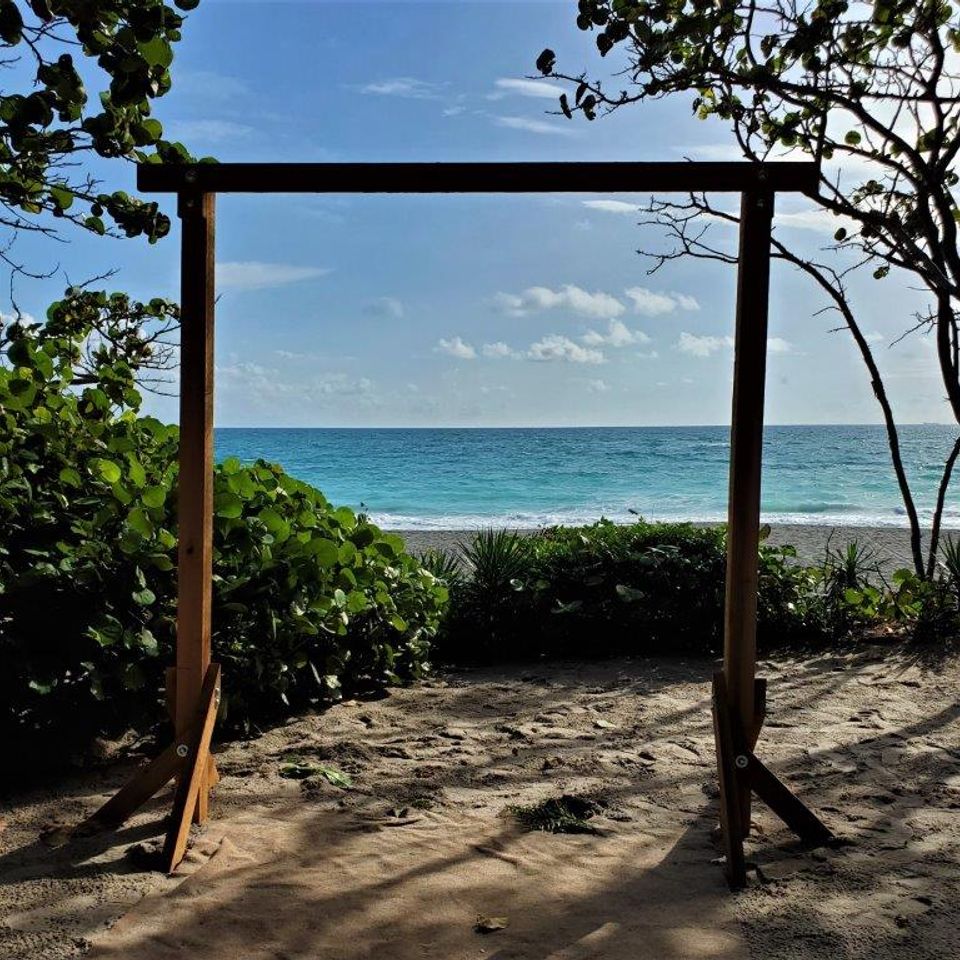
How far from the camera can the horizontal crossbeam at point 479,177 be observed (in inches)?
131

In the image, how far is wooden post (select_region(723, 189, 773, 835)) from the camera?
3344 mm

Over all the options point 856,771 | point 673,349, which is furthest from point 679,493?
point 856,771

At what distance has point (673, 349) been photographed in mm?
45625

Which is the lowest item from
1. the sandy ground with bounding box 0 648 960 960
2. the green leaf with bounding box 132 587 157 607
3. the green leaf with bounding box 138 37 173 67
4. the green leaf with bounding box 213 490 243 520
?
the sandy ground with bounding box 0 648 960 960

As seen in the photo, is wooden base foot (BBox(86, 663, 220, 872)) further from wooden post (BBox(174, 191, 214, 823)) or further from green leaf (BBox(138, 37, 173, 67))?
green leaf (BBox(138, 37, 173, 67))

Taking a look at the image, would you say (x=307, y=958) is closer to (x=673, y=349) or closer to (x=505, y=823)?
(x=505, y=823)

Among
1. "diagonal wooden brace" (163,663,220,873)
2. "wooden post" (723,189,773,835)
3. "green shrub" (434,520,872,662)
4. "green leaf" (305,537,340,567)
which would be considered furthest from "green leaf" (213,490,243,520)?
"green shrub" (434,520,872,662)

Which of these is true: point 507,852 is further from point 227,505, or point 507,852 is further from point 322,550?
point 227,505

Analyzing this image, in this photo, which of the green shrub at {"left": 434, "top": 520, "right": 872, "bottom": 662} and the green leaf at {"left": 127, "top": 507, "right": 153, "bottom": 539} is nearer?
the green leaf at {"left": 127, "top": 507, "right": 153, "bottom": 539}

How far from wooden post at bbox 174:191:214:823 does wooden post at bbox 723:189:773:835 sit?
1.98 metres

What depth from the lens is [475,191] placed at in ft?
11.1

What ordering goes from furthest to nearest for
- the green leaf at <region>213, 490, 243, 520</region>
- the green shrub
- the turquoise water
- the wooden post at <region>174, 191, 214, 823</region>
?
1. the turquoise water
2. the green shrub
3. the green leaf at <region>213, 490, 243, 520</region>
4. the wooden post at <region>174, 191, 214, 823</region>

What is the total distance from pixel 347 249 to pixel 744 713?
158ft

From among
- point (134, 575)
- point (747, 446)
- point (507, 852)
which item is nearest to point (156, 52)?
point (134, 575)
